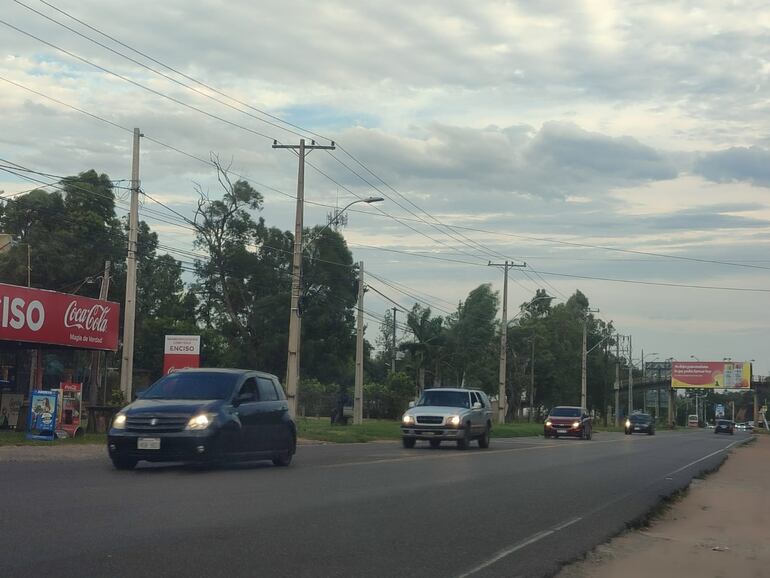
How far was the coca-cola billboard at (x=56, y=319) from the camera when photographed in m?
24.9

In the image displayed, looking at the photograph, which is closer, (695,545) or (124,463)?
(695,545)

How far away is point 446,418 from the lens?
2770cm

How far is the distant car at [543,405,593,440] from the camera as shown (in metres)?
45.9

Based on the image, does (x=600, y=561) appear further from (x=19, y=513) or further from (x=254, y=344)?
(x=254, y=344)

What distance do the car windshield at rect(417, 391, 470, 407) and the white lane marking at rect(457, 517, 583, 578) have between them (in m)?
16.4

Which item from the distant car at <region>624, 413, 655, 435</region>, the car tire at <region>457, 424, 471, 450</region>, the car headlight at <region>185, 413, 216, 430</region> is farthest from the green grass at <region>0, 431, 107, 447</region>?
the distant car at <region>624, 413, 655, 435</region>

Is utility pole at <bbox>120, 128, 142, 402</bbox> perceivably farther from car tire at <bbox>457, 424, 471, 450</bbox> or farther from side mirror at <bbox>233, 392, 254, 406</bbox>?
side mirror at <bbox>233, 392, 254, 406</bbox>

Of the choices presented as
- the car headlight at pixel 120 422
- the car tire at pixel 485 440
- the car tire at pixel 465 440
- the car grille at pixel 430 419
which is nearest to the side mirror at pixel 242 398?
the car headlight at pixel 120 422

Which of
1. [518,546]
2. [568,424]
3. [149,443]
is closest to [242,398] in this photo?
[149,443]

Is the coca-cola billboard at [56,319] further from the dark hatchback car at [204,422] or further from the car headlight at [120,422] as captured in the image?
the car headlight at [120,422]

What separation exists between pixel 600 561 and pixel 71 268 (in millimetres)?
53279

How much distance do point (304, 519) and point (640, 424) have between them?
55199 millimetres

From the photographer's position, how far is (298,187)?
1486 inches

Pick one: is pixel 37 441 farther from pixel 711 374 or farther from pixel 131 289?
pixel 711 374
